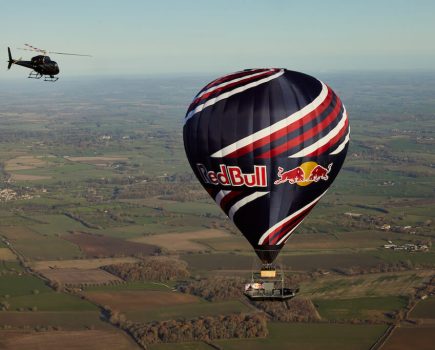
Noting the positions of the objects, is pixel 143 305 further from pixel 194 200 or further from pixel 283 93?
pixel 194 200

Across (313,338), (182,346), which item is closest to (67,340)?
(182,346)

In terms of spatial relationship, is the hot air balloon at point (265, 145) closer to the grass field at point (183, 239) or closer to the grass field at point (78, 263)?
the grass field at point (78, 263)

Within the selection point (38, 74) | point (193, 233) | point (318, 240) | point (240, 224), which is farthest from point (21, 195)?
point (240, 224)

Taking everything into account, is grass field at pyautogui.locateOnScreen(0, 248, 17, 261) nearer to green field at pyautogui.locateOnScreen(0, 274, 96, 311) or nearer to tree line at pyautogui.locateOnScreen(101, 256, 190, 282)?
green field at pyautogui.locateOnScreen(0, 274, 96, 311)

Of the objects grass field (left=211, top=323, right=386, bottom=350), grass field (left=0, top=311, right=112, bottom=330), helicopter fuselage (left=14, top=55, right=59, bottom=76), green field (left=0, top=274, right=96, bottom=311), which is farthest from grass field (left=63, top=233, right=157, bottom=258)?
helicopter fuselage (left=14, top=55, right=59, bottom=76)

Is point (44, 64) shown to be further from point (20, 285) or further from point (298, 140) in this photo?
point (20, 285)
